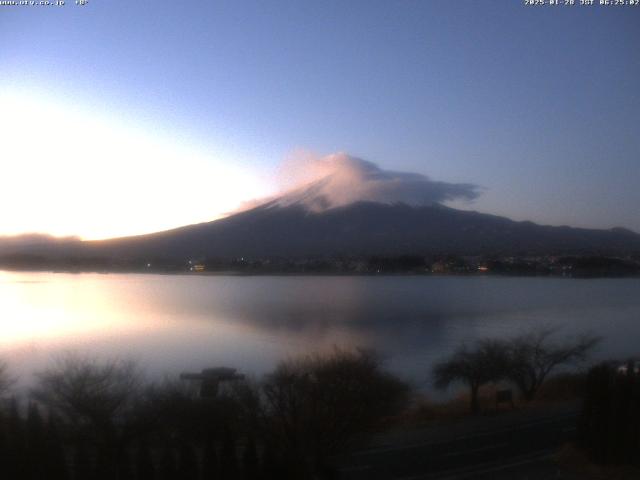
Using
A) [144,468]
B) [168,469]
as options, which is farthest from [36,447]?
[168,469]

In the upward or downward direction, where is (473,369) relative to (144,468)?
downward

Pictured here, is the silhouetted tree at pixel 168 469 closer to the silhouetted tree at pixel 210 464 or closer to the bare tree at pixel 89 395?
the silhouetted tree at pixel 210 464

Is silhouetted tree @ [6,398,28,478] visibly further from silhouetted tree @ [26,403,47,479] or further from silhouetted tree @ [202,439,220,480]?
silhouetted tree @ [202,439,220,480]

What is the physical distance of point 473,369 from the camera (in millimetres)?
11188

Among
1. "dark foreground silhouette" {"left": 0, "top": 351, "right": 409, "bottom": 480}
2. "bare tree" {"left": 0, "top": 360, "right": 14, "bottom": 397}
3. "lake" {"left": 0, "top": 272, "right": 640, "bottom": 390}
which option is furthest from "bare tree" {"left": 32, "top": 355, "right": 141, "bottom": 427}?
"lake" {"left": 0, "top": 272, "right": 640, "bottom": 390}

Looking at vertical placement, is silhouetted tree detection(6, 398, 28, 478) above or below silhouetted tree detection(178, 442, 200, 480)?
above

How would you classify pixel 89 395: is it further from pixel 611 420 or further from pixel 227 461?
pixel 611 420

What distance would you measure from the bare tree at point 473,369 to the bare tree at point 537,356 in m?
0.27

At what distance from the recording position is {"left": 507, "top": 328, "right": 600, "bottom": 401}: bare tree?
11.8m

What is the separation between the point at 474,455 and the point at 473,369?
4.57 m

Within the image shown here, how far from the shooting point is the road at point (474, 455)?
591 centimetres

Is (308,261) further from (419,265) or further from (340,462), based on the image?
(340,462)

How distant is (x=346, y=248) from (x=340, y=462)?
38.1 metres

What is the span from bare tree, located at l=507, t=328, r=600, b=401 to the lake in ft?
2.94
